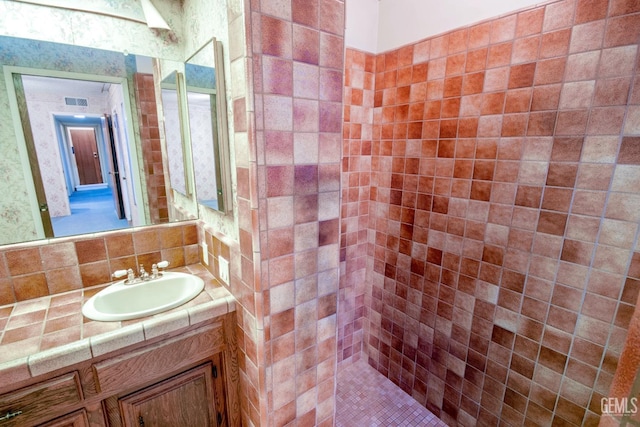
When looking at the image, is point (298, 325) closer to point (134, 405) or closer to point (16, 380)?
point (134, 405)

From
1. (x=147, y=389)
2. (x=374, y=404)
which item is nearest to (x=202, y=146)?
(x=147, y=389)

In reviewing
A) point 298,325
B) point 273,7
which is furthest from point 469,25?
point 298,325

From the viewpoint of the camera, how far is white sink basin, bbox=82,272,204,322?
1204 mm

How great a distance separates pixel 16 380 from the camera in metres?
0.86

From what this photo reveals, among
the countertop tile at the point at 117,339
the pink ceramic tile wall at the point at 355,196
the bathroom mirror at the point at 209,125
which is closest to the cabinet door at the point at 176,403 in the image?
the countertop tile at the point at 117,339

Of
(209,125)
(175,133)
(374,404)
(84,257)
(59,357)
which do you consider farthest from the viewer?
(374,404)

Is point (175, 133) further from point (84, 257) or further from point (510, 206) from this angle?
point (510, 206)

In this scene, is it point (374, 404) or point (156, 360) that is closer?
point (156, 360)

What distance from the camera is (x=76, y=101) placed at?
4.21 ft

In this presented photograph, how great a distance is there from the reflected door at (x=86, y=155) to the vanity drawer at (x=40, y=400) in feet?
2.80

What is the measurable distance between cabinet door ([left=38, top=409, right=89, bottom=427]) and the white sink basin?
1.13 feet

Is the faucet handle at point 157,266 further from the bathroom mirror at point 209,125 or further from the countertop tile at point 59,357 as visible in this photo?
the countertop tile at point 59,357

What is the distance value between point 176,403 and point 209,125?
1.20 metres

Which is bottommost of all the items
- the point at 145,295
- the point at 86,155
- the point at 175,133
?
the point at 145,295
